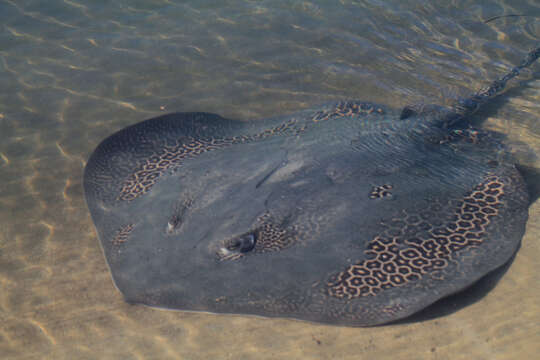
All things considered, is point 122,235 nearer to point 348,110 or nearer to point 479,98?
point 348,110

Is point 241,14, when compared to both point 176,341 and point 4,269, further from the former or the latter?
point 176,341

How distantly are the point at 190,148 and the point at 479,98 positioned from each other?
457 cm

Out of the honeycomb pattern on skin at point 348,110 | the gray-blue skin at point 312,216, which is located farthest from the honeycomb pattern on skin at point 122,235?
the honeycomb pattern on skin at point 348,110

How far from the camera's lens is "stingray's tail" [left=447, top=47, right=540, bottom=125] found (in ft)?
20.2

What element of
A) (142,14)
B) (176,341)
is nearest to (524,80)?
(176,341)

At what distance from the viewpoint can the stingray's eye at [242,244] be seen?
3789mm

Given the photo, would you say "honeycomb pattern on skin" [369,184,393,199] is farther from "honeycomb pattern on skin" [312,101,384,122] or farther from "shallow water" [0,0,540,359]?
"honeycomb pattern on skin" [312,101,384,122]

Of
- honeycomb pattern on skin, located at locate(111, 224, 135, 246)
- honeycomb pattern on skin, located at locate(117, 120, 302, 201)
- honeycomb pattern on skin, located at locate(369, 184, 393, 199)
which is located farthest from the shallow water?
honeycomb pattern on skin, located at locate(369, 184, 393, 199)

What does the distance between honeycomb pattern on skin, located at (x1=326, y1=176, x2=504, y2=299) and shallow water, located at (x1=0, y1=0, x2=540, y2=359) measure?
1.39ft

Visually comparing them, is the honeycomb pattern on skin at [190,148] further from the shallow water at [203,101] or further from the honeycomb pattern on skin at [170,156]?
the shallow water at [203,101]

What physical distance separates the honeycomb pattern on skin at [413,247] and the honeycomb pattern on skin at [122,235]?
6.65 ft

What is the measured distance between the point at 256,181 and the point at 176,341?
173cm

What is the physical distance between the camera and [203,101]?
25.2 feet

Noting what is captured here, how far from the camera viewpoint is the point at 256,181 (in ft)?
14.8
